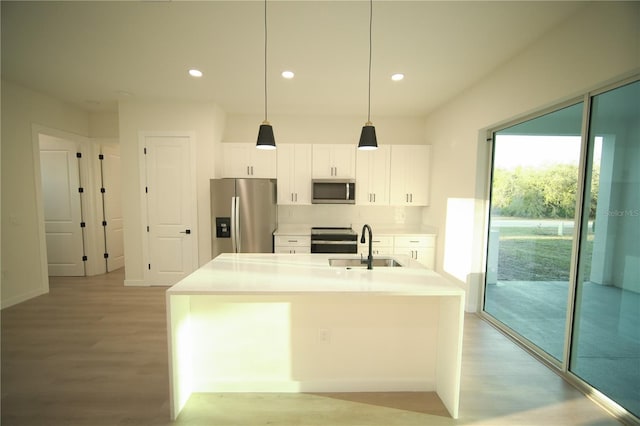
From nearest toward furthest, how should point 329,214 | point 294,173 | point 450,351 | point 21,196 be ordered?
point 450,351, point 21,196, point 294,173, point 329,214

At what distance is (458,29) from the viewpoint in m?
2.27

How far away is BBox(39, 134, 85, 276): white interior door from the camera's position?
464cm

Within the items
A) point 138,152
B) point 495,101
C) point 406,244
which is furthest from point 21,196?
point 495,101

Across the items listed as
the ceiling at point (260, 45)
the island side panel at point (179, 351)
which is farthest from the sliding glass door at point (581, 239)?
the island side panel at point (179, 351)

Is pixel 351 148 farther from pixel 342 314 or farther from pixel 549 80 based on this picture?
pixel 342 314

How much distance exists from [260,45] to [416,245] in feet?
11.3

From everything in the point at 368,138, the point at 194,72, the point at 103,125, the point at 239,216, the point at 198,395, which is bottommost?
the point at 198,395

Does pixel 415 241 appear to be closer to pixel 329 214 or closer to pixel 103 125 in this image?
pixel 329 214

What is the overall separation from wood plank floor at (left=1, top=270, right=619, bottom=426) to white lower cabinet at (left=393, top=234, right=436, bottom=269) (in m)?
1.61

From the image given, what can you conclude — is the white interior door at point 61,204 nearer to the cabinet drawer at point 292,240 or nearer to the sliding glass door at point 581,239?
the cabinet drawer at point 292,240

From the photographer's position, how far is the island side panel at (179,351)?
1.76 m

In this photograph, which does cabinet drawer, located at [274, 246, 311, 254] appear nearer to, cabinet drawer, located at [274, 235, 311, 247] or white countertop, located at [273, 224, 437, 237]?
cabinet drawer, located at [274, 235, 311, 247]

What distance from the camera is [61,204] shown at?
470 cm

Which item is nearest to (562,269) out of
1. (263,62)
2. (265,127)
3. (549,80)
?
(549,80)
